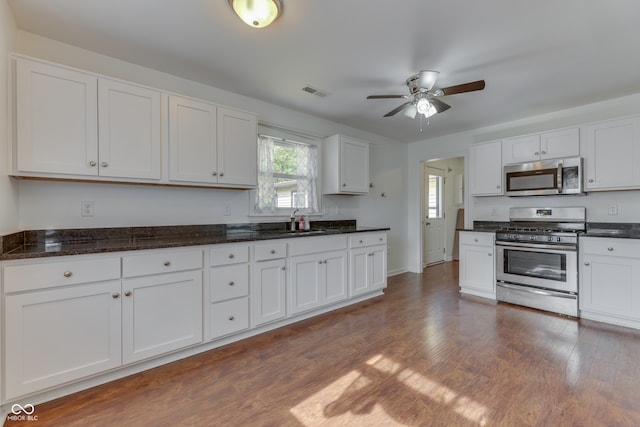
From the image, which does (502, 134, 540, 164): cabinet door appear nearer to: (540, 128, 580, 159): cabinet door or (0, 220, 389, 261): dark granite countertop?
(540, 128, 580, 159): cabinet door

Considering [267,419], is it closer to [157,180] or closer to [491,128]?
[157,180]

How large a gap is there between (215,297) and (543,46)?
331 centimetres

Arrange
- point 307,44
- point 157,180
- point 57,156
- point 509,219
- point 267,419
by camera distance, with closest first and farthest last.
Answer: point 267,419, point 57,156, point 307,44, point 157,180, point 509,219

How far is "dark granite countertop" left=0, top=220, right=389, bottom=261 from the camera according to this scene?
1771 mm

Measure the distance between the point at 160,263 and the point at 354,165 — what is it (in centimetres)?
274

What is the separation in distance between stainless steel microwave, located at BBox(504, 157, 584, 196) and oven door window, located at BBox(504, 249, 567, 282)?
800 millimetres

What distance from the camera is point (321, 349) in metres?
2.44

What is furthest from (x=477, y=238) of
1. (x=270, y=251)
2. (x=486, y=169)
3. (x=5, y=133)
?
(x=5, y=133)

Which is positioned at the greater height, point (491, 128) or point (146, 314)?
point (491, 128)

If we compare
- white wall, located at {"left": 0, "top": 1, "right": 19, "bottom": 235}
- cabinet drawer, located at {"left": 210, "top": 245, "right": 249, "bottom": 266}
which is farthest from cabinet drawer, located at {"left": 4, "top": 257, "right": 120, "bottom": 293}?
cabinet drawer, located at {"left": 210, "top": 245, "right": 249, "bottom": 266}

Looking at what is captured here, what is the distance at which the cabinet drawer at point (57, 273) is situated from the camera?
1621mm

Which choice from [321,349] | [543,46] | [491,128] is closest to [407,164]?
[491,128]

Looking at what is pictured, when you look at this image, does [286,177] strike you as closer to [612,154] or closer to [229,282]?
[229,282]

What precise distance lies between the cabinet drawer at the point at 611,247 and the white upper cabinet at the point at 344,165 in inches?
99.9
